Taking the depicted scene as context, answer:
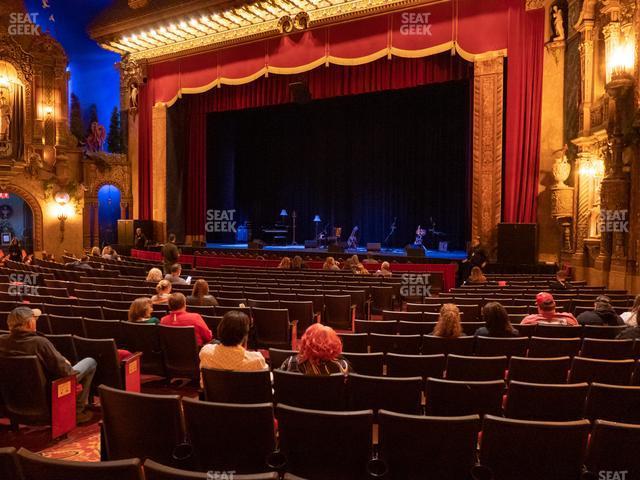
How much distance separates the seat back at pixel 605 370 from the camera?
3895 mm

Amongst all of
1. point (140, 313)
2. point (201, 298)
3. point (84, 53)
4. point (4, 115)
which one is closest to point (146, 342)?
point (140, 313)

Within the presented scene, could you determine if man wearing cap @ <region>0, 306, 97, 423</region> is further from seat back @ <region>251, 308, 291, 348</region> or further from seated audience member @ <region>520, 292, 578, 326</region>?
seated audience member @ <region>520, 292, 578, 326</region>

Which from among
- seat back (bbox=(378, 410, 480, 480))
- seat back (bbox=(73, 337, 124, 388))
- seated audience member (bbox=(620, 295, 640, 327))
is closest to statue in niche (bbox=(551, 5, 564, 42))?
seated audience member (bbox=(620, 295, 640, 327))

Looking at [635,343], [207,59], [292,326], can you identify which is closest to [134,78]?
[207,59]

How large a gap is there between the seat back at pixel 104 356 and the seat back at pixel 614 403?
345cm

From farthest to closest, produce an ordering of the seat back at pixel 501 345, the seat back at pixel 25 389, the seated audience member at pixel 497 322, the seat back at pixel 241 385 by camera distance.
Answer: the seated audience member at pixel 497 322 < the seat back at pixel 501 345 < the seat back at pixel 25 389 < the seat back at pixel 241 385

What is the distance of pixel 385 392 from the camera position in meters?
3.24

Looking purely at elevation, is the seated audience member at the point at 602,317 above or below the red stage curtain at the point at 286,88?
below

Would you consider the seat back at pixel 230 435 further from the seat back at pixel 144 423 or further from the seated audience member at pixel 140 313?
the seated audience member at pixel 140 313

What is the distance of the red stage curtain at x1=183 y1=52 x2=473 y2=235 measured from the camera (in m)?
15.2

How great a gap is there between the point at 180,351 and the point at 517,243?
9.60 metres

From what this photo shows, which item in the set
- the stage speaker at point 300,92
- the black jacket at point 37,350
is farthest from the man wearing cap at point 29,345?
the stage speaker at point 300,92

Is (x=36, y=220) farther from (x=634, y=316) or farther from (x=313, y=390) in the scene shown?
(x=634, y=316)

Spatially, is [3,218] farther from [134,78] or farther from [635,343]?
[635,343]
